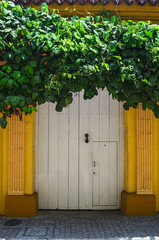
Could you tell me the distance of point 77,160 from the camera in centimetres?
617

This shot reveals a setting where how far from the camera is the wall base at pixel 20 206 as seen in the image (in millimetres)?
5695

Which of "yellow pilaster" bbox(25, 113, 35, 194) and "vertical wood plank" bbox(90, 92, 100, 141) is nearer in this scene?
"yellow pilaster" bbox(25, 113, 35, 194)

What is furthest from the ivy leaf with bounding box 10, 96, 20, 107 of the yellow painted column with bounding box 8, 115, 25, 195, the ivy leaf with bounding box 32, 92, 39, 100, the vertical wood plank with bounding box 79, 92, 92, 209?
the vertical wood plank with bounding box 79, 92, 92, 209

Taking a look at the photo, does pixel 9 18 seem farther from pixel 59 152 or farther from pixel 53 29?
pixel 59 152

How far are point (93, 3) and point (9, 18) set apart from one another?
5.53ft

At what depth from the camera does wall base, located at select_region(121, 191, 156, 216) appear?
5746mm

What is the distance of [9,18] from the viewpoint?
12.8 ft

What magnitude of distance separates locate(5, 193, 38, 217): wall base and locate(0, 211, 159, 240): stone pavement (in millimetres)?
138

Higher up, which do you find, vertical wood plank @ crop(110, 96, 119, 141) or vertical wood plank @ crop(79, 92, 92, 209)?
vertical wood plank @ crop(110, 96, 119, 141)

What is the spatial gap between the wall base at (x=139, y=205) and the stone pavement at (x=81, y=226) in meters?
0.14

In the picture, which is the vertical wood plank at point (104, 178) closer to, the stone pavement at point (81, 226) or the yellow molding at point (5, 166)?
the stone pavement at point (81, 226)

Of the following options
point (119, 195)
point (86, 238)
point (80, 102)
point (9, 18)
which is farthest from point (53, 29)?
point (119, 195)

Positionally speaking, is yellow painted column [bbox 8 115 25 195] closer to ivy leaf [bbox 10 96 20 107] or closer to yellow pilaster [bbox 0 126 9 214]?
yellow pilaster [bbox 0 126 9 214]

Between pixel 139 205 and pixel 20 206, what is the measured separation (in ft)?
7.96
